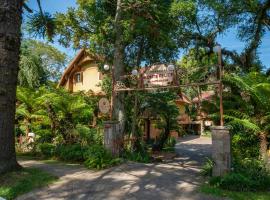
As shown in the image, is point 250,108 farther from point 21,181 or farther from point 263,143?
point 21,181

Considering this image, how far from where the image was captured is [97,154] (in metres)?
11.1

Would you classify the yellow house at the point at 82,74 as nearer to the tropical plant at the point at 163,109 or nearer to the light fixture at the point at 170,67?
the tropical plant at the point at 163,109

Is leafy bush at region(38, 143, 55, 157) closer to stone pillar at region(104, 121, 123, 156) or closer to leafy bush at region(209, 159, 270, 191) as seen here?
stone pillar at region(104, 121, 123, 156)

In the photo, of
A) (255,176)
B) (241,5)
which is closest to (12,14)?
(255,176)

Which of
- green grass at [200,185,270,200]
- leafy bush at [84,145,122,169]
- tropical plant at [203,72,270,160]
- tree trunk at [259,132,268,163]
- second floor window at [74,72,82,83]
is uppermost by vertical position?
second floor window at [74,72,82,83]

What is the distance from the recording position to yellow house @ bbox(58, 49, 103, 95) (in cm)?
2633

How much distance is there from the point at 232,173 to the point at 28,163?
23.8ft

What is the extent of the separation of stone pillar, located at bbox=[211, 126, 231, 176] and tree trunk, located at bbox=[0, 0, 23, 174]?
18.6 ft

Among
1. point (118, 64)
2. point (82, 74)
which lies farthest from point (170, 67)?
point (82, 74)

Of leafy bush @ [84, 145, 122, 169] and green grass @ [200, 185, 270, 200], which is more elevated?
leafy bush @ [84, 145, 122, 169]

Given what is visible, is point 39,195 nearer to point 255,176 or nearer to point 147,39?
point 255,176

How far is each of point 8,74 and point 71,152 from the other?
441cm

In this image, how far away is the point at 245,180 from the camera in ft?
26.5

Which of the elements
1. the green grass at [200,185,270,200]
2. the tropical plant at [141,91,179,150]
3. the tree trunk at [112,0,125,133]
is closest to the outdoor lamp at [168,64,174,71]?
the tree trunk at [112,0,125,133]
